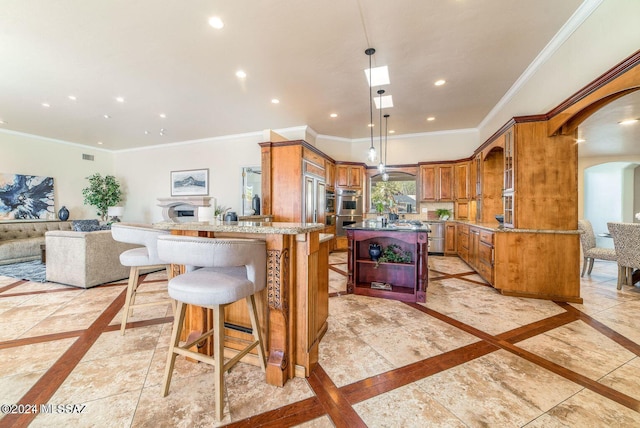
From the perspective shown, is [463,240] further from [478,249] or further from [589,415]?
[589,415]

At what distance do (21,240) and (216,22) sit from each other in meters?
6.17

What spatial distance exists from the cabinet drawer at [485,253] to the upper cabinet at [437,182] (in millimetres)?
2274

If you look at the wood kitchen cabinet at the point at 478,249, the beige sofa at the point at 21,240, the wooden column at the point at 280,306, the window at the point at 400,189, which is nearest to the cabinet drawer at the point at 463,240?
the wood kitchen cabinet at the point at 478,249

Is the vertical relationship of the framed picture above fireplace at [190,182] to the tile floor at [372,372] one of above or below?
above

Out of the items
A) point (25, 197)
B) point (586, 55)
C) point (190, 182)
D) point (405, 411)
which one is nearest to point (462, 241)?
point (586, 55)

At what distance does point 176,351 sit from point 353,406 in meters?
1.09

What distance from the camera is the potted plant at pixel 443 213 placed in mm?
5995

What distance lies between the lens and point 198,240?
1282 mm

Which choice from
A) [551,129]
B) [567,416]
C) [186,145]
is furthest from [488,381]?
[186,145]

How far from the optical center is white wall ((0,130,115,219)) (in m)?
6.03

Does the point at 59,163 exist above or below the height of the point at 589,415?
above

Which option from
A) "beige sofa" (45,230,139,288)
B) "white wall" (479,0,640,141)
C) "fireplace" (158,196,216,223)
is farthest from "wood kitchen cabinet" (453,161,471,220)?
"beige sofa" (45,230,139,288)

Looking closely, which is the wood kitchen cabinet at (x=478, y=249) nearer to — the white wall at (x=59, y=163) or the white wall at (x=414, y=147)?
the white wall at (x=414, y=147)

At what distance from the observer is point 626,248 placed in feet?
10.8
